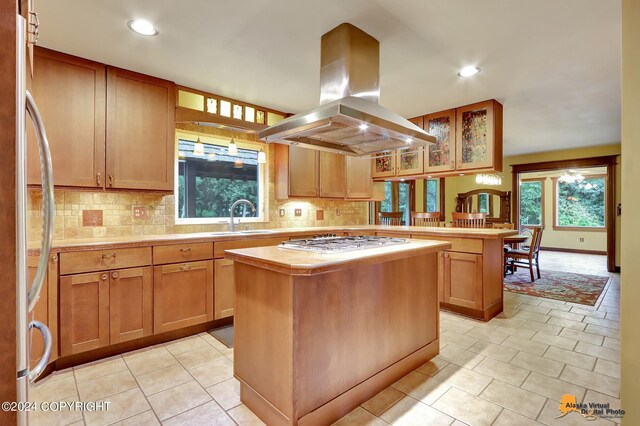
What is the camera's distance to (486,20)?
2.14 meters

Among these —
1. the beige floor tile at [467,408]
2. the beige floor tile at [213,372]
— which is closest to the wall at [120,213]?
the beige floor tile at [213,372]

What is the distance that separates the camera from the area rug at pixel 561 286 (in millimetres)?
4188

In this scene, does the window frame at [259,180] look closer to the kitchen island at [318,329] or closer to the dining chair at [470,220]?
the kitchen island at [318,329]

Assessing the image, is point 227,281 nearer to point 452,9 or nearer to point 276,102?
point 276,102

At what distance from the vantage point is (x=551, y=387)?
6.66 ft

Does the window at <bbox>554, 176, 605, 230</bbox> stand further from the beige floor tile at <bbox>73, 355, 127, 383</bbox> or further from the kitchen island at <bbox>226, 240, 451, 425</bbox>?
the beige floor tile at <bbox>73, 355, 127, 383</bbox>

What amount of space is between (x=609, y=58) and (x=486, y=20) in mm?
1409

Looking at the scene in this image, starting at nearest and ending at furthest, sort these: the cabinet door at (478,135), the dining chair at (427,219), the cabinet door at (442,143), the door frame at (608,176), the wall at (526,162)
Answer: the cabinet door at (478,135)
the cabinet door at (442,143)
the dining chair at (427,219)
the door frame at (608,176)
the wall at (526,162)

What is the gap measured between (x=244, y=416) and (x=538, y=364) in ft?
7.04

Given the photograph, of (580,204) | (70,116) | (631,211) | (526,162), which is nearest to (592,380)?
(631,211)

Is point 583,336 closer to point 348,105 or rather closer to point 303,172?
point 348,105

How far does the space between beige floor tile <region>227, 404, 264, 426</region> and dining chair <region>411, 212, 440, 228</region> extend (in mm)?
3636

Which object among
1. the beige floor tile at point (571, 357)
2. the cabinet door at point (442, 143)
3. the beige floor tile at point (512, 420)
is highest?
the cabinet door at point (442, 143)

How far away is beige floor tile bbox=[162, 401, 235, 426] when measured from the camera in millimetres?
1701
